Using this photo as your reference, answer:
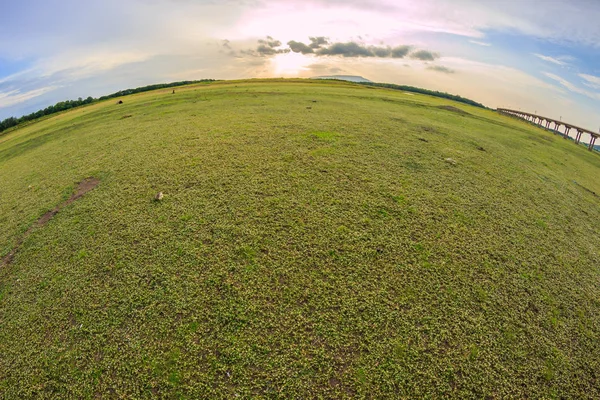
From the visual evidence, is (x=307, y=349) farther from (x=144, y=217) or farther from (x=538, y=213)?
(x=538, y=213)

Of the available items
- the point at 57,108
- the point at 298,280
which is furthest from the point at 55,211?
the point at 57,108

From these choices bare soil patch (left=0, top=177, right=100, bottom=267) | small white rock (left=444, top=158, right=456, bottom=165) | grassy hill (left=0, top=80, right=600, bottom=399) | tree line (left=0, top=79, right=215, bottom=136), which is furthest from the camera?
tree line (left=0, top=79, right=215, bottom=136)

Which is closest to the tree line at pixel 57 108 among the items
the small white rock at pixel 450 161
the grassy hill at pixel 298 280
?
the grassy hill at pixel 298 280

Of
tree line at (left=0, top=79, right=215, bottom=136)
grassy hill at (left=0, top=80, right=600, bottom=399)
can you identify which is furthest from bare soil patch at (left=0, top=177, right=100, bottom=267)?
tree line at (left=0, top=79, right=215, bottom=136)

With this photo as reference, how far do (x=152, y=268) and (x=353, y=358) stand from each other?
4.07 m

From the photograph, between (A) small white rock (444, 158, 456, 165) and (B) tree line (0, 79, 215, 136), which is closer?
(A) small white rock (444, 158, 456, 165)

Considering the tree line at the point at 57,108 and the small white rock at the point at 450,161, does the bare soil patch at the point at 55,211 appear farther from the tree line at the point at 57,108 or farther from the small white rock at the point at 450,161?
the tree line at the point at 57,108

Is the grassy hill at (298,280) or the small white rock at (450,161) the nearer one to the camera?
the grassy hill at (298,280)

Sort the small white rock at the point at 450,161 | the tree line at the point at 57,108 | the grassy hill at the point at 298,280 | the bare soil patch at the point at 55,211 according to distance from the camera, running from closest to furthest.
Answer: the grassy hill at the point at 298,280, the bare soil patch at the point at 55,211, the small white rock at the point at 450,161, the tree line at the point at 57,108

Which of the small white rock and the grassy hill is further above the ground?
the small white rock

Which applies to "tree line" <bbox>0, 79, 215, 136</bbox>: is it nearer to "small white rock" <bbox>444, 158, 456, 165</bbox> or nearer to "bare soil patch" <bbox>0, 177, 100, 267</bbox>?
"bare soil patch" <bbox>0, 177, 100, 267</bbox>

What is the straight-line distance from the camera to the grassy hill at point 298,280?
3.76 m

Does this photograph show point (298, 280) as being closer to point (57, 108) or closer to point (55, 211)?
point (55, 211)

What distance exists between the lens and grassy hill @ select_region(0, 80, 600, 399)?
3756 mm
